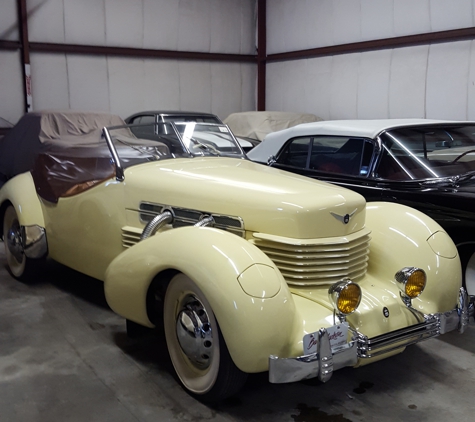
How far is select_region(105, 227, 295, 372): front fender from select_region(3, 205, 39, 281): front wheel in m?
2.25

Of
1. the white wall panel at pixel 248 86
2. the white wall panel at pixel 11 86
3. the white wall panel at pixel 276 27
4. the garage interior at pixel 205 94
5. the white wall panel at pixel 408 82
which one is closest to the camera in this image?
the garage interior at pixel 205 94

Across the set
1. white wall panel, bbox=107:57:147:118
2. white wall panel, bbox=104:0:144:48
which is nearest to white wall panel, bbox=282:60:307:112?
white wall panel, bbox=107:57:147:118

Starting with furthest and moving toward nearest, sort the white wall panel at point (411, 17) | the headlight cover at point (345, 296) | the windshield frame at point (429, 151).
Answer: the white wall panel at point (411, 17) < the windshield frame at point (429, 151) < the headlight cover at point (345, 296)

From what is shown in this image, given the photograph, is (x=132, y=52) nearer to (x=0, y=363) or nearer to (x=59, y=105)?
(x=59, y=105)

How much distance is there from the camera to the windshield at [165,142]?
13.3ft

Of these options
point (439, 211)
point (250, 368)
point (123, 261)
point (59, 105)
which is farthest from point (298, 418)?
point (59, 105)

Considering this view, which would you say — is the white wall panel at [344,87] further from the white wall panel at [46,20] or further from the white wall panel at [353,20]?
the white wall panel at [46,20]

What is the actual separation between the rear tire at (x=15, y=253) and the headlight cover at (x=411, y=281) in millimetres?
3093

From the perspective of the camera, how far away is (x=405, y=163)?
4527 millimetres

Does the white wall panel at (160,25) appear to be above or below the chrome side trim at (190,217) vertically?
above

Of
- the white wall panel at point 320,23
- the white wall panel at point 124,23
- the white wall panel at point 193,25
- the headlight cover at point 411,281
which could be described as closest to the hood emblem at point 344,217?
the headlight cover at point 411,281

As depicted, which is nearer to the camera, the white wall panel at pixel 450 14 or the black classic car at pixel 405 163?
the black classic car at pixel 405 163

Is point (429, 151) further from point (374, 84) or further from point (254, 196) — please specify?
point (374, 84)

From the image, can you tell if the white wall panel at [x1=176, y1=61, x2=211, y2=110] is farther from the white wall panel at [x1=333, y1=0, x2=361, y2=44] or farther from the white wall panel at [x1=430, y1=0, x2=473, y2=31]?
the white wall panel at [x1=430, y1=0, x2=473, y2=31]
